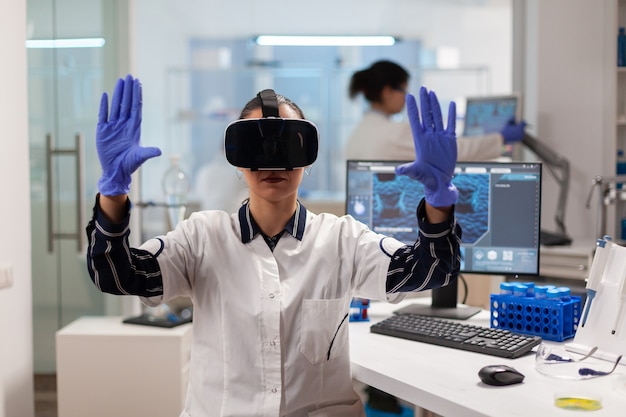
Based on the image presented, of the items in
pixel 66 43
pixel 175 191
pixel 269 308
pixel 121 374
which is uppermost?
pixel 66 43

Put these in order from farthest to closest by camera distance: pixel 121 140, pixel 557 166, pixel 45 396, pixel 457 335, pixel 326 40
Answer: pixel 326 40, pixel 557 166, pixel 45 396, pixel 457 335, pixel 121 140

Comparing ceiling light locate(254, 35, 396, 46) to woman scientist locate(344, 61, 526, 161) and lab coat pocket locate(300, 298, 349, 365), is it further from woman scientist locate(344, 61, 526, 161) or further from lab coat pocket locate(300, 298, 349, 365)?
lab coat pocket locate(300, 298, 349, 365)

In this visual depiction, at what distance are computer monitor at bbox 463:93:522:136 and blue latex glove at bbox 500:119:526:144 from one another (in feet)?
0.16

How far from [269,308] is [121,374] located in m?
1.18

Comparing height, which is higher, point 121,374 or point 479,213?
point 479,213

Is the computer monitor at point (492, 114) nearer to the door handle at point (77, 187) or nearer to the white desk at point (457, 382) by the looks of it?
the door handle at point (77, 187)

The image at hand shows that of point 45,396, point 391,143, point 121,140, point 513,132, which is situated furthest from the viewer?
point 513,132

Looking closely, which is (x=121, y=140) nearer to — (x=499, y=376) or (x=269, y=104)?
(x=269, y=104)

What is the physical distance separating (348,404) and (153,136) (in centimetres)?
445

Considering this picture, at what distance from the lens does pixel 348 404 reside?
1697 mm

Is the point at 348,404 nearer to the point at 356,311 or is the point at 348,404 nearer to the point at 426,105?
the point at 356,311

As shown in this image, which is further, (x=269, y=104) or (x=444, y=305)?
(x=444, y=305)

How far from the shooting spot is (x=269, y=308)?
5.30ft

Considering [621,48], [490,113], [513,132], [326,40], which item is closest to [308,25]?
[326,40]
